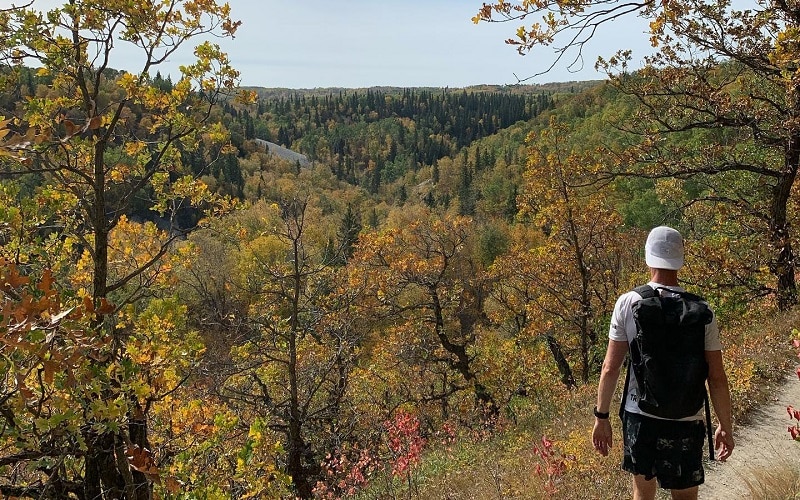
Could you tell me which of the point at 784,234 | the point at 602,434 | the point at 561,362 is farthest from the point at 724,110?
the point at 561,362

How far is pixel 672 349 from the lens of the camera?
3.11 meters

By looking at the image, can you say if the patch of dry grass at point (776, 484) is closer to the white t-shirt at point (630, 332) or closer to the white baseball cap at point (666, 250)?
the white t-shirt at point (630, 332)

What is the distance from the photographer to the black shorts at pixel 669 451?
3.20 meters

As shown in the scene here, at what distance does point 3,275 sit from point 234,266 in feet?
162

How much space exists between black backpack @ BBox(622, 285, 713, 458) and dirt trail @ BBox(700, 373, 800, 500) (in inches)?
81.2

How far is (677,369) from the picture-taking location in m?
3.10

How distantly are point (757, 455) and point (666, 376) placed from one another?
11.3 ft

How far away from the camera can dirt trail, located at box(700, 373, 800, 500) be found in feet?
15.7

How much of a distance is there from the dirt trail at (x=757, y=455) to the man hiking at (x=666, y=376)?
1.74 meters

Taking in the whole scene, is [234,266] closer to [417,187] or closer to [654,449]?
[654,449]

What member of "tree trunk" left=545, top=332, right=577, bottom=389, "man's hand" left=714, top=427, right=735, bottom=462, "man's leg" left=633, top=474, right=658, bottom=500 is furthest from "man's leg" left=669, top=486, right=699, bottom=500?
"tree trunk" left=545, top=332, right=577, bottom=389

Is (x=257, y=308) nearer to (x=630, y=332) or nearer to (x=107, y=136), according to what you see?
(x=107, y=136)

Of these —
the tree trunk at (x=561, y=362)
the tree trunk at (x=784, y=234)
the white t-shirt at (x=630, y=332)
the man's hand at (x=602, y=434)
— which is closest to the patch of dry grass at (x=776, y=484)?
the white t-shirt at (x=630, y=332)

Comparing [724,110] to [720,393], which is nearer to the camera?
[720,393]
